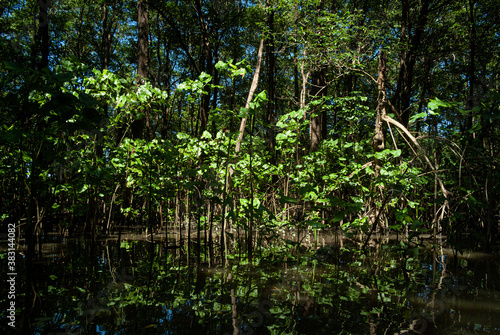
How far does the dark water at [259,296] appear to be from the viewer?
1773 mm

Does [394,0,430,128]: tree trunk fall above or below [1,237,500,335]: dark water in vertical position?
above

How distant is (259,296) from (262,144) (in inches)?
106

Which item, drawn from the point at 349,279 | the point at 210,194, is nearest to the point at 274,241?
the point at 210,194

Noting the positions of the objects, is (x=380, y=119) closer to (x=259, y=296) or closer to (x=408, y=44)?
(x=408, y=44)

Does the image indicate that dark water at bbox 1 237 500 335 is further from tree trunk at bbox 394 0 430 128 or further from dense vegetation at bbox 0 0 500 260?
tree trunk at bbox 394 0 430 128

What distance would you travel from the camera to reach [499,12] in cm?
710

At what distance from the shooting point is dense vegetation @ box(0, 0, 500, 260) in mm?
2885

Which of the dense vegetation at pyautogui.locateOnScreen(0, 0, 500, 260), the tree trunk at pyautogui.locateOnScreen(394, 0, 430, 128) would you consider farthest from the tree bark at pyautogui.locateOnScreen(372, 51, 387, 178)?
the tree trunk at pyautogui.locateOnScreen(394, 0, 430, 128)

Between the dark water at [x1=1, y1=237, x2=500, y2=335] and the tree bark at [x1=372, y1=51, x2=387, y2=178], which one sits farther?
the tree bark at [x1=372, y1=51, x2=387, y2=178]

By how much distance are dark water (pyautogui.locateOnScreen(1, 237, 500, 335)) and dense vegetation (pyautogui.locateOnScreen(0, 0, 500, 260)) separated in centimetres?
41

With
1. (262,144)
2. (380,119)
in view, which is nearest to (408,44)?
→ (380,119)

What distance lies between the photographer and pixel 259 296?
2.28 m

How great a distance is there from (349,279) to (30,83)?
2.79 meters

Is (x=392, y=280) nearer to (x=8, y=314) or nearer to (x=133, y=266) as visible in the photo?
(x=133, y=266)
